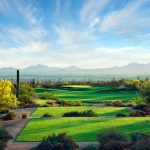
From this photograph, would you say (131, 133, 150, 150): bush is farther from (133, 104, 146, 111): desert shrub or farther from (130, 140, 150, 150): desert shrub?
(133, 104, 146, 111): desert shrub

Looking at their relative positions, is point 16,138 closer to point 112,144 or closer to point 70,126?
point 70,126

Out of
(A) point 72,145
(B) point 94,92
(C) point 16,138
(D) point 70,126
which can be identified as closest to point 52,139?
(A) point 72,145

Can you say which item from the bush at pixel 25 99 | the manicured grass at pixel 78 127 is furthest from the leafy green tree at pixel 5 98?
the bush at pixel 25 99

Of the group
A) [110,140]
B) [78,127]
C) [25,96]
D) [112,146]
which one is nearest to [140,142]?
[112,146]

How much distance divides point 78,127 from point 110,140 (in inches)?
350

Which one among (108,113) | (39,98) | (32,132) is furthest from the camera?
(39,98)

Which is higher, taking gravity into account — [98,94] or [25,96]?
[25,96]

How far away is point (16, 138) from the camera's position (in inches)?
1045

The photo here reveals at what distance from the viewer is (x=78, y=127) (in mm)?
30484

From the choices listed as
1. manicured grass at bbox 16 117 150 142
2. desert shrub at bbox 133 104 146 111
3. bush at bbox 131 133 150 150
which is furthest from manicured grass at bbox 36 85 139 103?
bush at bbox 131 133 150 150

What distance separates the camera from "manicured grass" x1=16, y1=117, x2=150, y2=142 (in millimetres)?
26973

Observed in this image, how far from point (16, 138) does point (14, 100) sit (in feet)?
42.3

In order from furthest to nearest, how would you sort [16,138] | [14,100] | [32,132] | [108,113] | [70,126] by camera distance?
[108,113], [14,100], [70,126], [32,132], [16,138]

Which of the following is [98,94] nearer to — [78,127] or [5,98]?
[5,98]
